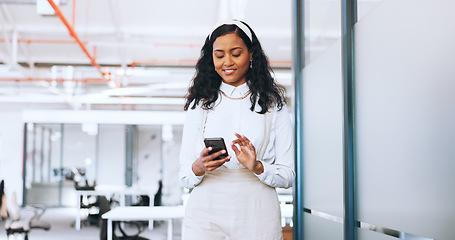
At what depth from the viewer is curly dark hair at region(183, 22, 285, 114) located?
1638 mm

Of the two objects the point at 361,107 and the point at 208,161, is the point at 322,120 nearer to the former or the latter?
the point at 361,107

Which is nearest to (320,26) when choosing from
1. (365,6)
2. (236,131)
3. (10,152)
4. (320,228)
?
(365,6)

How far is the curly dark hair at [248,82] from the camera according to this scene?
1.64 metres

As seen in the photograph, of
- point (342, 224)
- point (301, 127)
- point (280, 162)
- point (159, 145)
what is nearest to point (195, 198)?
point (280, 162)

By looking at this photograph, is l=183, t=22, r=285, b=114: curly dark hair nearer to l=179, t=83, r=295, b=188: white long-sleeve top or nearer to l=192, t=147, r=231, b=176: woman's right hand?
l=179, t=83, r=295, b=188: white long-sleeve top

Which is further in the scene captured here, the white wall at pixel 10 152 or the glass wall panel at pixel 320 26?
the white wall at pixel 10 152

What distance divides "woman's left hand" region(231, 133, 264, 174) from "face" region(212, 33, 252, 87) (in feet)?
0.77

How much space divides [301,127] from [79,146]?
41.9 ft

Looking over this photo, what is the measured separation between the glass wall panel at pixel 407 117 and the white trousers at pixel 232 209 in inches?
27.4

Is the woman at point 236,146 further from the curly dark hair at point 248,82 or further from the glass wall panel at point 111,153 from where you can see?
the glass wall panel at point 111,153

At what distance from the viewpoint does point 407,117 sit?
7.14 feet

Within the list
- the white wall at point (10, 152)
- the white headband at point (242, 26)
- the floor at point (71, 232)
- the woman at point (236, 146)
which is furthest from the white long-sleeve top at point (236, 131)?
the white wall at point (10, 152)

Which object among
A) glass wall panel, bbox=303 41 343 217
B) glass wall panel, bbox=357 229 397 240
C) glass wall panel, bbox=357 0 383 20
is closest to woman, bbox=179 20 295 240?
glass wall panel, bbox=357 229 397 240

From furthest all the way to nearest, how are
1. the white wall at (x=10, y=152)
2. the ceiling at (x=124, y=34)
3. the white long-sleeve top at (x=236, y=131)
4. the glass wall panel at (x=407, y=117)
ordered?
the white wall at (x=10, y=152) → the ceiling at (x=124, y=34) → the glass wall panel at (x=407, y=117) → the white long-sleeve top at (x=236, y=131)
